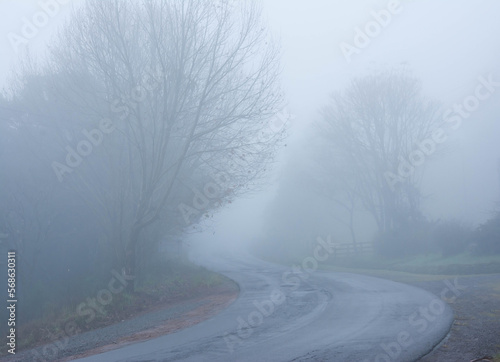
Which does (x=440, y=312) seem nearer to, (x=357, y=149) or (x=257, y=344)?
(x=257, y=344)

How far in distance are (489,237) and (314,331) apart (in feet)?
67.4

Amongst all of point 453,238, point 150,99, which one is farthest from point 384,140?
point 150,99

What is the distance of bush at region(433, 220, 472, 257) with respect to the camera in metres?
31.6

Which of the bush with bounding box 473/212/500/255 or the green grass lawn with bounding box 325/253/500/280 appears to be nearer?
the green grass lawn with bounding box 325/253/500/280

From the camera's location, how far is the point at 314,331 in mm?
11188

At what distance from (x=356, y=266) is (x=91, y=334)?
2524 cm

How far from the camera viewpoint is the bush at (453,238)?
31578 mm

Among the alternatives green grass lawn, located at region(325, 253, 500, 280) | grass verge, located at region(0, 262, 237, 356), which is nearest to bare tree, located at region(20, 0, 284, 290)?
grass verge, located at region(0, 262, 237, 356)

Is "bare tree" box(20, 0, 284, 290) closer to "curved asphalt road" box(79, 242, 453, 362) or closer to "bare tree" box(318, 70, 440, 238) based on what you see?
"curved asphalt road" box(79, 242, 453, 362)

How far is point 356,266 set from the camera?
1436 inches

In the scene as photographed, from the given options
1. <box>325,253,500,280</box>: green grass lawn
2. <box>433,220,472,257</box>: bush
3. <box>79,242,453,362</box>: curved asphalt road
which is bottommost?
<box>325,253,500,280</box>: green grass lawn

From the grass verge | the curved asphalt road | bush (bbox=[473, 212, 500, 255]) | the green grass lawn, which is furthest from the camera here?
bush (bbox=[473, 212, 500, 255])

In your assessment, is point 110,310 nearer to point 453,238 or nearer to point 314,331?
point 314,331

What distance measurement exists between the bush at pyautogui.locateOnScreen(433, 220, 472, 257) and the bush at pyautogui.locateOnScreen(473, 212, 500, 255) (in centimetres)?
199
